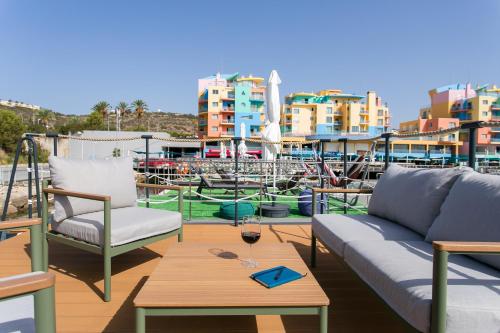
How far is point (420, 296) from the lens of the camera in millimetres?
1276

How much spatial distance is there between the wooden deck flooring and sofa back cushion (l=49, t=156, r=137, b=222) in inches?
19.4

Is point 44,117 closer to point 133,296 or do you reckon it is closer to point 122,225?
point 122,225

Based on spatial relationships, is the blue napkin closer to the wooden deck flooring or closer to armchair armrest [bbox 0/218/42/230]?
the wooden deck flooring

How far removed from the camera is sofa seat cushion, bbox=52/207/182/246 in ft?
7.55

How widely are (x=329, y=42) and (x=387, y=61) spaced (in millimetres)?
4296

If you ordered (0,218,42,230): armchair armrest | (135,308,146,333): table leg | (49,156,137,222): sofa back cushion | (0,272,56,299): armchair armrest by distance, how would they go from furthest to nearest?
1. (49,156,137,222): sofa back cushion
2. (0,218,42,230): armchair armrest
3. (135,308,146,333): table leg
4. (0,272,56,299): armchair armrest

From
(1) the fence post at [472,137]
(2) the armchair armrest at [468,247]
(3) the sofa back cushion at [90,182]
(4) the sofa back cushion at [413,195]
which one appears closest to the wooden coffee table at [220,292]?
(2) the armchair armrest at [468,247]

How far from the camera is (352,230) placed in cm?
232

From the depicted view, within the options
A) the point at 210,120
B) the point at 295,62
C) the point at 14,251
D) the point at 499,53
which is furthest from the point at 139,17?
the point at 499,53

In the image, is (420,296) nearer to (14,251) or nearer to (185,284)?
(185,284)

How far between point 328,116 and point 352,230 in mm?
52496

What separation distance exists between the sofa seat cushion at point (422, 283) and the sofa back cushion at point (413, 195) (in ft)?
0.90

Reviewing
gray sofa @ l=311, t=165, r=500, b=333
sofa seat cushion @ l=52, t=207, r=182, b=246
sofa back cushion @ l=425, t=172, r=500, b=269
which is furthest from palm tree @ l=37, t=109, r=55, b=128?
sofa back cushion @ l=425, t=172, r=500, b=269

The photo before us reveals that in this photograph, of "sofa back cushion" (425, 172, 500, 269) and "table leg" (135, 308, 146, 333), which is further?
"sofa back cushion" (425, 172, 500, 269)
